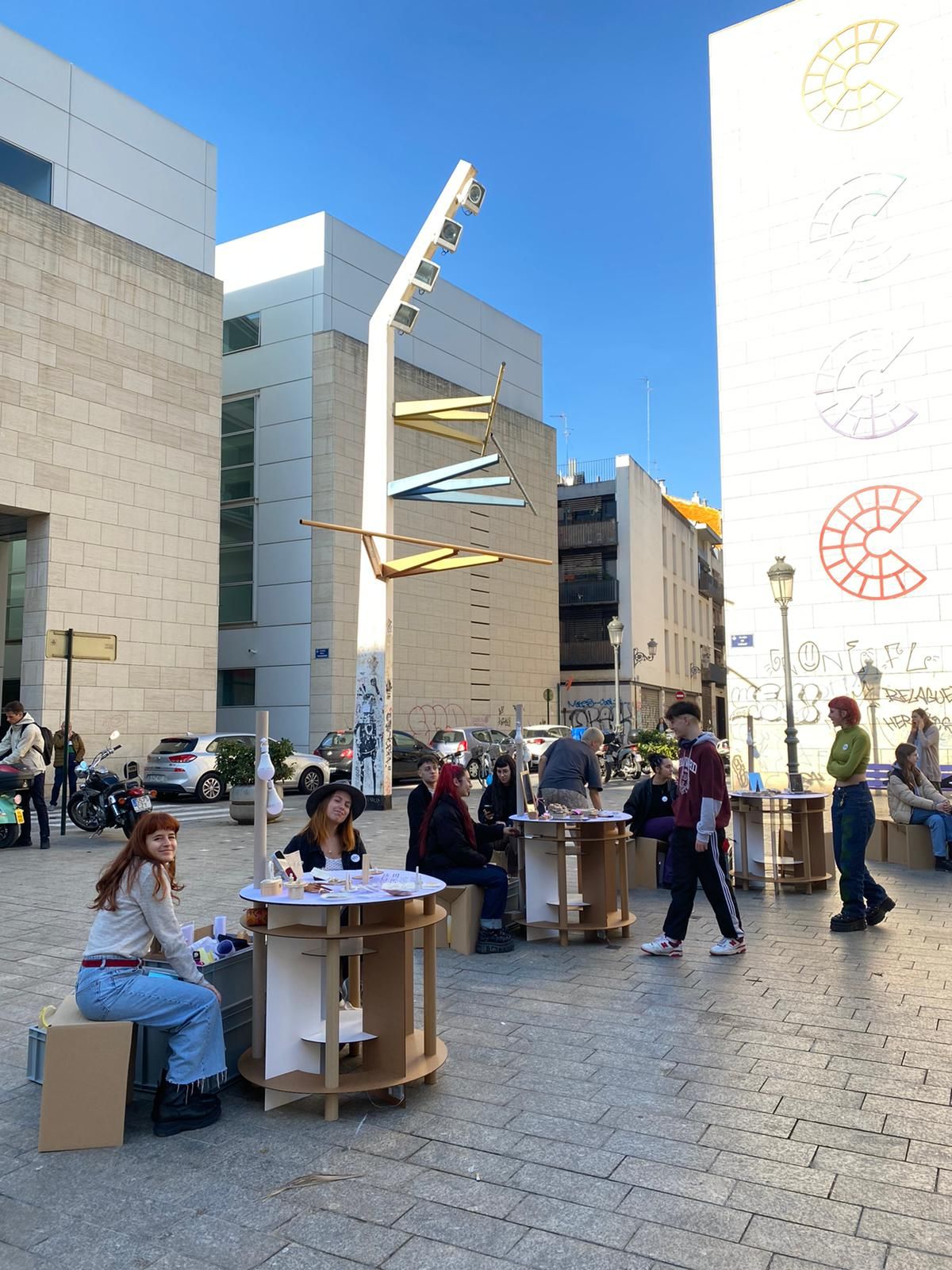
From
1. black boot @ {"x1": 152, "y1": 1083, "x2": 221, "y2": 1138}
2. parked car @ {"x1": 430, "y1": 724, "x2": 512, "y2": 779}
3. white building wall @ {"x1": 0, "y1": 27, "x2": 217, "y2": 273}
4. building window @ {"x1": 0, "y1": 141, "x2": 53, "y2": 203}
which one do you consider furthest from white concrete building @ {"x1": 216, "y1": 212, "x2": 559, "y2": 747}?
black boot @ {"x1": 152, "y1": 1083, "x2": 221, "y2": 1138}

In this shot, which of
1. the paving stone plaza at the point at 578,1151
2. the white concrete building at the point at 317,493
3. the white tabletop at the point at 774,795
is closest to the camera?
the paving stone plaza at the point at 578,1151

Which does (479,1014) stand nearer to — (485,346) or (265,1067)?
(265,1067)

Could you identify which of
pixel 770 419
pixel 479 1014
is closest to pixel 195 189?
pixel 770 419

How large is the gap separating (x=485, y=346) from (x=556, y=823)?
1237 inches

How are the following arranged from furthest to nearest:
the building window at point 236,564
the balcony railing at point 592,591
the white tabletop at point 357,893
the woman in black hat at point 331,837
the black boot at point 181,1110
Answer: the balcony railing at point 592,591
the building window at point 236,564
the woman in black hat at point 331,837
the white tabletop at point 357,893
the black boot at point 181,1110

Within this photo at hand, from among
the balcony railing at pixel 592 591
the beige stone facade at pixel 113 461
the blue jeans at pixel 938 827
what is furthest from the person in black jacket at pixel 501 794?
the balcony railing at pixel 592 591

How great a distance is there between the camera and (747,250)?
22484 mm

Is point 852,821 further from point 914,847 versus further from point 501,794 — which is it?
point 914,847

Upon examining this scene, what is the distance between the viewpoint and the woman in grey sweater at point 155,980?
4039mm

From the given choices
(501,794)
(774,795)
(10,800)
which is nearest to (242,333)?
(10,800)

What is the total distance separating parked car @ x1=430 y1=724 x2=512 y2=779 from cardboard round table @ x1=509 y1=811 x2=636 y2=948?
16824mm

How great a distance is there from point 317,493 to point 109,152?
9.94 m

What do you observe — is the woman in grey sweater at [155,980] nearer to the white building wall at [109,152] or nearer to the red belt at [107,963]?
the red belt at [107,963]

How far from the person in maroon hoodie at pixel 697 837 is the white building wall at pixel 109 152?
2129 centimetres
